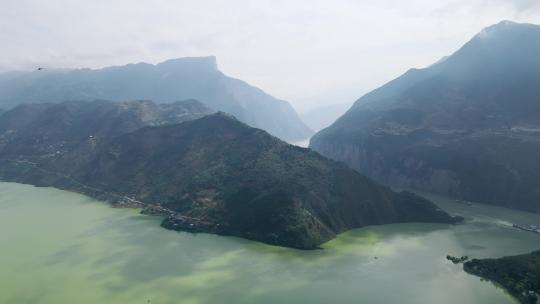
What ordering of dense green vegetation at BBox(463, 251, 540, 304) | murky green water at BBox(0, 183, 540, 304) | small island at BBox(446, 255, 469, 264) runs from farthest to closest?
small island at BBox(446, 255, 469, 264), murky green water at BBox(0, 183, 540, 304), dense green vegetation at BBox(463, 251, 540, 304)

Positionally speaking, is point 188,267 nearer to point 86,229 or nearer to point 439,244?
point 86,229

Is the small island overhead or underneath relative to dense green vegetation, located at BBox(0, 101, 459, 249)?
underneath

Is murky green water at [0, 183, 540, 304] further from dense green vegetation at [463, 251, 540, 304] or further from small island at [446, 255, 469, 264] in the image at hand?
dense green vegetation at [463, 251, 540, 304]


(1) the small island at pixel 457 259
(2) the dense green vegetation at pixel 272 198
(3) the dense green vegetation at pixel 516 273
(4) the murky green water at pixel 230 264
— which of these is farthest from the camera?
(2) the dense green vegetation at pixel 272 198

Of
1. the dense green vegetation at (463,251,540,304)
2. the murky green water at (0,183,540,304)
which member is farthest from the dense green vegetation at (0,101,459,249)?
the dense green vegetation at (463,251,540,304)

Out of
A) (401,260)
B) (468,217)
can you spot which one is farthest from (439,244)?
(468,217)

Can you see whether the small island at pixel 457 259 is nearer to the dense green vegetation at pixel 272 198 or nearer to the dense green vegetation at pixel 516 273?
the dense green vegetation at pixel 516 273

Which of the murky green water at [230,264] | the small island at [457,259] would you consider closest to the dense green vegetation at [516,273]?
the murky green water at [230,264]
